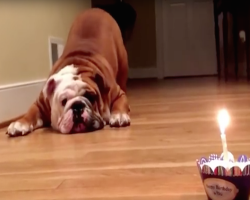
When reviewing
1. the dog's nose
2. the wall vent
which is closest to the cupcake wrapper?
the dog's nose

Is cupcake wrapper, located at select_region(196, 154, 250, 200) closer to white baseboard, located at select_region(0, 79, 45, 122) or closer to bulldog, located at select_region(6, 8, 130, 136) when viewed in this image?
bulldog, located at select_region(6, 8, 130, 136)

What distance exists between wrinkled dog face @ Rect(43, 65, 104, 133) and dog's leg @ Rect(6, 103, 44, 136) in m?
0.09

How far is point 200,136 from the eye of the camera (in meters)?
1.55

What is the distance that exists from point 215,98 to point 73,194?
71.9 inches

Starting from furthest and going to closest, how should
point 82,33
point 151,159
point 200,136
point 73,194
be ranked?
point 82,33 → point 200,136 → point 151,159 → point 73,194

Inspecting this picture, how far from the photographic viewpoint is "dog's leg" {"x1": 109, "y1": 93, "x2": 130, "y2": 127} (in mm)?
1885

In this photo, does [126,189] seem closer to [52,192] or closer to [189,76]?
[52,192]

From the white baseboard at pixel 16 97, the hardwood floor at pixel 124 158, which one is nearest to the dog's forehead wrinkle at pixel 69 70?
the hardwood floor at pixel 124 158

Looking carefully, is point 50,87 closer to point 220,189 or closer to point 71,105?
point 71,105

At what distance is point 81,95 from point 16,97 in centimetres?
60

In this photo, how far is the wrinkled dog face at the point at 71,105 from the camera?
5.92ft

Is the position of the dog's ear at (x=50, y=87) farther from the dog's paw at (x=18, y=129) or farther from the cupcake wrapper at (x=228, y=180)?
the cupcake wrapper at (x=228, y=180)

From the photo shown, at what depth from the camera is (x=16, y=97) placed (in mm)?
2328

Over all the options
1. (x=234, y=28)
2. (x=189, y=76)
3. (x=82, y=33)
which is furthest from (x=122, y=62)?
(x=189, y=76)
